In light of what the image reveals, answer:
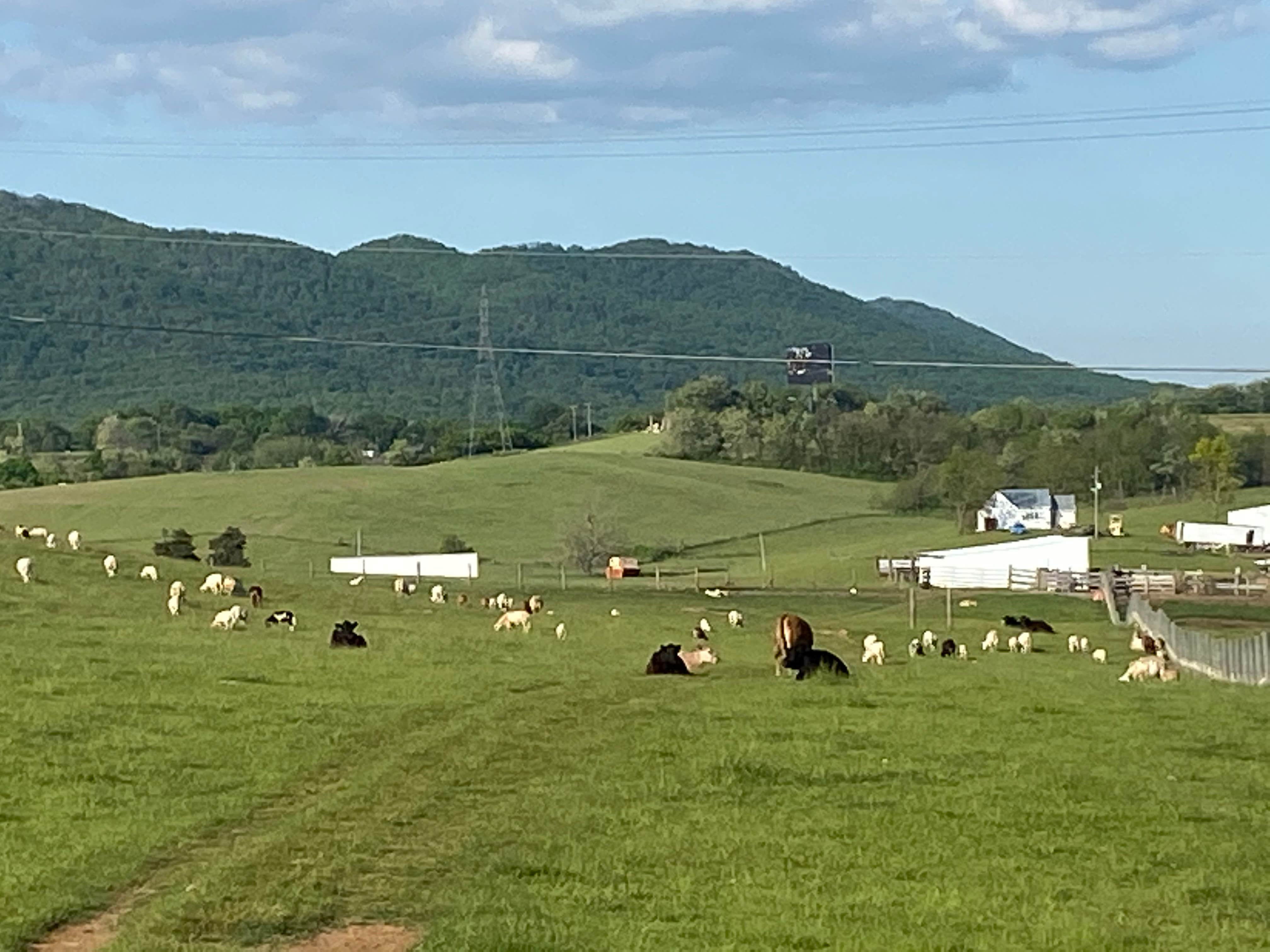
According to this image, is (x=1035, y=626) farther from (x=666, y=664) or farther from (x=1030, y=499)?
(x=1030, y=499)

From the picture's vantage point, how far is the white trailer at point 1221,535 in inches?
3905

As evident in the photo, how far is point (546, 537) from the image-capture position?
107m

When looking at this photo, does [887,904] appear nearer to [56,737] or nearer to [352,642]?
[56,737]

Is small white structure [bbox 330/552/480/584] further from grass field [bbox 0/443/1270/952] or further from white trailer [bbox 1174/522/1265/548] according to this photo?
grass field [bbox 0/443/1270/952]

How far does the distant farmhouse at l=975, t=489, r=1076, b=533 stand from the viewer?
→ 11031 centimetres

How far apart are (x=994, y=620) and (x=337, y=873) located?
4804 centimetres

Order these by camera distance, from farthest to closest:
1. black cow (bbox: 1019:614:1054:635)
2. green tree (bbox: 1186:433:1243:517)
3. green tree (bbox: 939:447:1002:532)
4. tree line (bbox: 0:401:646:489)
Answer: tree line (bbox: 0:401:646:489) < green tree (bbox: 939:447:1002:532) < green tree (bbox: 1186:433:1243:517) < black cow (bbox: 1019:614:1054:635)

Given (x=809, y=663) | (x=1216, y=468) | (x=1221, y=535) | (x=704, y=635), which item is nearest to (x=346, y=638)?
(x=809, y=663)

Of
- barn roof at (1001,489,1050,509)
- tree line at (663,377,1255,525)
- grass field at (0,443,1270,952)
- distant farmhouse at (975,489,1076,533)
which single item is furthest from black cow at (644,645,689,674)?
barn roof at (1001,489,1050,509)

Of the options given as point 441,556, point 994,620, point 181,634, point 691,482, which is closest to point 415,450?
point 691,482

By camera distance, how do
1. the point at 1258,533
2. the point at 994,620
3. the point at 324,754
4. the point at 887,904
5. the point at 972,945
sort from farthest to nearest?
the point at 1258,533
the point at 994,620
the point at 324,754
the point at 887,904
the point at 972,945

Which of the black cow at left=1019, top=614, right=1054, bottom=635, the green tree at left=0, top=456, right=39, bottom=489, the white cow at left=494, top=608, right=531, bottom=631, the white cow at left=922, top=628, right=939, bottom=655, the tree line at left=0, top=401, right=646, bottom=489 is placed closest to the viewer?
the white cow at left=494, top=608, right=531, bottom=631

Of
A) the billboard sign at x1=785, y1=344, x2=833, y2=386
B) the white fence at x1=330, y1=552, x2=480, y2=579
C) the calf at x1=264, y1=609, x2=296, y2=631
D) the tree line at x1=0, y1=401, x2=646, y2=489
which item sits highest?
the billboard sign at x1=785, y1=344, x2=833, y2=386

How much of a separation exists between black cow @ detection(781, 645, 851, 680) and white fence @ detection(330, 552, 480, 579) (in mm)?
50280
